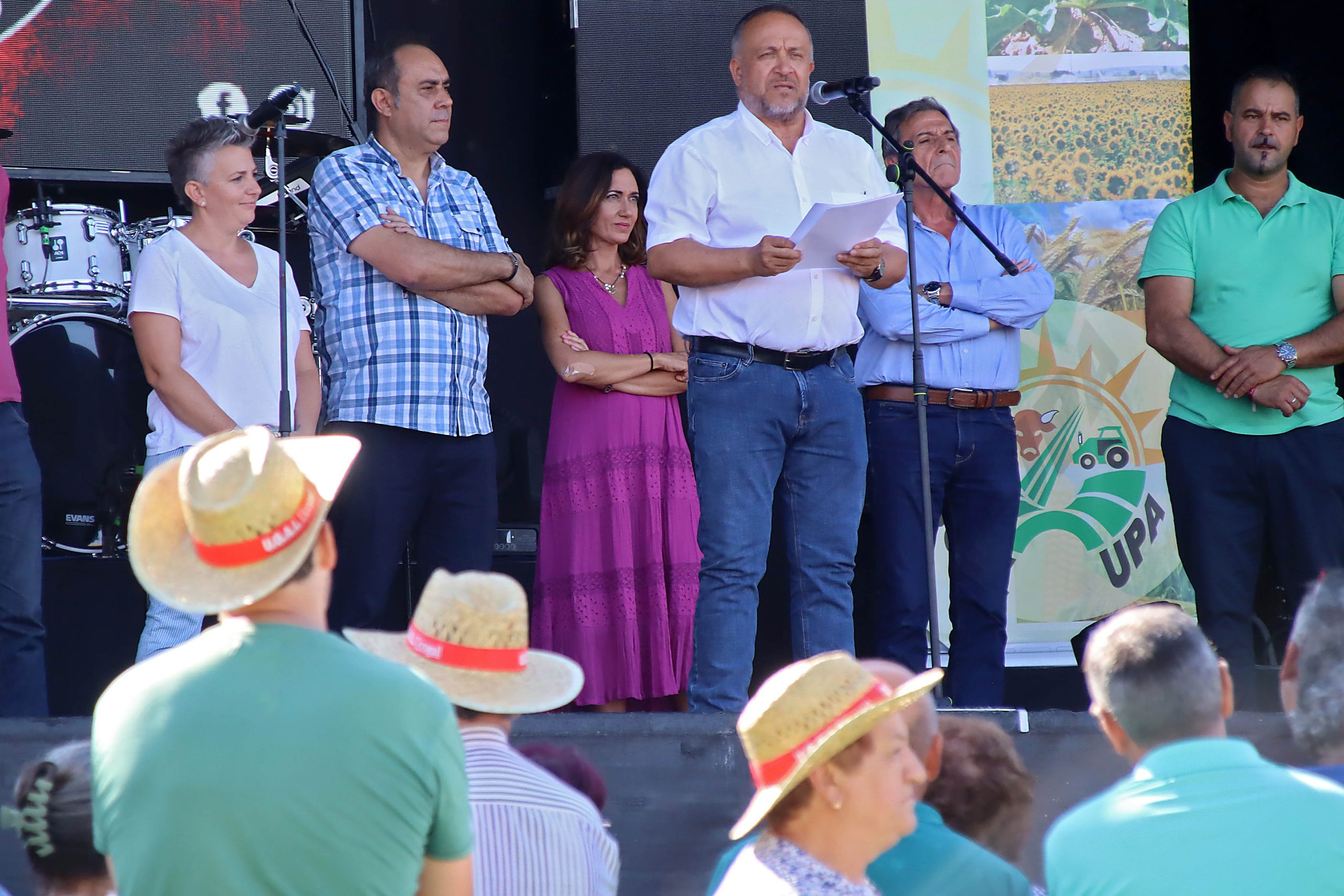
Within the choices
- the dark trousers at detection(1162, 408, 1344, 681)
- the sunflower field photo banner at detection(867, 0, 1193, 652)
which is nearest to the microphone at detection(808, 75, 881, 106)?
the dark trousers at detection(1162, 408, 1344, 681)

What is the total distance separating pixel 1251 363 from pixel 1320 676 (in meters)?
1.97

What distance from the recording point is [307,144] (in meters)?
4.68

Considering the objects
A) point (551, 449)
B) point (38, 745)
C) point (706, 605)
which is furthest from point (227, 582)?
point (551, 449)

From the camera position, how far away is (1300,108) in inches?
208

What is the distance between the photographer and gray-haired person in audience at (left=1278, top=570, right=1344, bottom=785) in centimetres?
227

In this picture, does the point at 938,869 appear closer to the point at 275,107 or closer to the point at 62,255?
the point at 275,107

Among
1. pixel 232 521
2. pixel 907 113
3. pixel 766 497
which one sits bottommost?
pixel 766 497

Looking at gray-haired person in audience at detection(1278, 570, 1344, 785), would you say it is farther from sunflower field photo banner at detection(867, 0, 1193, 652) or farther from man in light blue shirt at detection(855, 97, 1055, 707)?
sunflower field photo banner at detection(867, 0, 1193, 652)

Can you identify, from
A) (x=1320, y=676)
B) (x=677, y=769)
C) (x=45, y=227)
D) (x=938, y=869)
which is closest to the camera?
(x=938, y=869)

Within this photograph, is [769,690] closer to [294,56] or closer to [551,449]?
[551,449]

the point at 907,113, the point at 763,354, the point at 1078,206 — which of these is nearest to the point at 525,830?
the point at 763,354

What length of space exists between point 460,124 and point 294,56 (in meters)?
0.71

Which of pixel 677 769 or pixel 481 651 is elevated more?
pixel 481 651

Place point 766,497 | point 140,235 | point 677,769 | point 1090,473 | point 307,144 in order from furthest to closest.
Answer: point 1090,473 → point 140,235 → point 307,144 → point 766,497 → point 677,769
